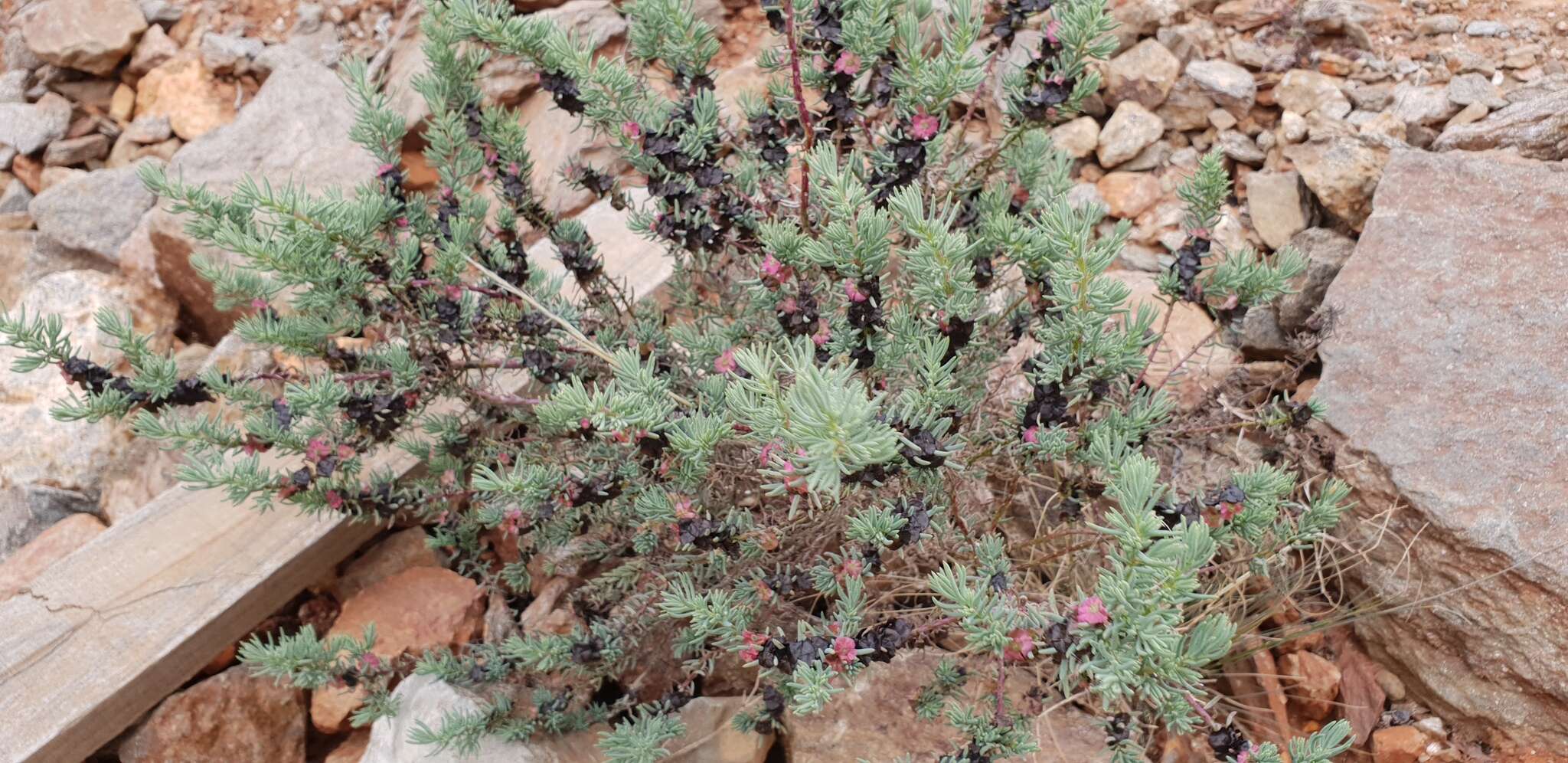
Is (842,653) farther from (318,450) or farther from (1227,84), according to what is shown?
(1227,84)

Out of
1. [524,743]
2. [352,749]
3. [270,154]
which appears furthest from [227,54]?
[524,743]

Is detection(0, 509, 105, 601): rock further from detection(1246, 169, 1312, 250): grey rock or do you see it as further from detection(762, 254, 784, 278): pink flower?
detection(1246, 169, 1312, 250): grey rock

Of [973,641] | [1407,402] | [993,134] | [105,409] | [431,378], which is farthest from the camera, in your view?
[993,134]

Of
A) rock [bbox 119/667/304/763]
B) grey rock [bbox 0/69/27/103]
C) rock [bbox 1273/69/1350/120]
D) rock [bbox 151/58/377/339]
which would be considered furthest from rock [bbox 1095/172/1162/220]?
grey rock [bbox 0/69/27/103]

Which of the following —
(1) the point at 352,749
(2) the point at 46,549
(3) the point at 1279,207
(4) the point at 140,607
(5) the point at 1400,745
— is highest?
(3) the point at 1279,207

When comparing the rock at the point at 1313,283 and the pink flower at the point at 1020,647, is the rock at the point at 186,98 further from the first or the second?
the pink flower at the point at 1020,647

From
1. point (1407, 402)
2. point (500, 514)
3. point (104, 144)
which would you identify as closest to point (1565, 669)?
point (1407, 402)

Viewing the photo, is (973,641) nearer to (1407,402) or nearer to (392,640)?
(1407,402)
